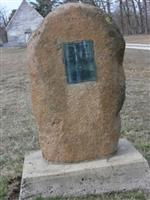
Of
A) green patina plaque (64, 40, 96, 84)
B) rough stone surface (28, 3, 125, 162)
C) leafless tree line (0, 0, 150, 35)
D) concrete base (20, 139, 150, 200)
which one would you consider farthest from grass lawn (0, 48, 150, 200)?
leafless tree line (0, 0, 150, 35)

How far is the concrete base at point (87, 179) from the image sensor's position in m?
4.84

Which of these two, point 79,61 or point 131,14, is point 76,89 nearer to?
point 79,61

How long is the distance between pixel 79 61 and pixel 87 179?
1.22 metres

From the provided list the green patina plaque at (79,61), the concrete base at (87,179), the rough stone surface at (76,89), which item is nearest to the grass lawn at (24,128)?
the concrete base at (87,179)

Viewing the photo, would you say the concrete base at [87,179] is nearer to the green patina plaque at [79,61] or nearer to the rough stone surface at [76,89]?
the rough stone surface at [76,89]

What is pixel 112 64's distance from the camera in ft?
16.3

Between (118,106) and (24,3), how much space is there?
2065 inches

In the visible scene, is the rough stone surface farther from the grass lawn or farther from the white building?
the white building

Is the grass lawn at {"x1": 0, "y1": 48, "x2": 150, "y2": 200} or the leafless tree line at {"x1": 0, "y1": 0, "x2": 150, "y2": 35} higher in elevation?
the grass lawn at {"x1": 0, "y1": 48, "x2": 150, "y2": 200}

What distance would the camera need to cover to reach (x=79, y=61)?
5.05m

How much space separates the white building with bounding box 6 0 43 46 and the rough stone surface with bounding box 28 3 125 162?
50.4 m

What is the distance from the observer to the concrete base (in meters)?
4.84

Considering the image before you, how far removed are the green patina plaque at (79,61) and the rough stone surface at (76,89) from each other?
45 mm

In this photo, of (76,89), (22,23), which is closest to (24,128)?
(76,89)
